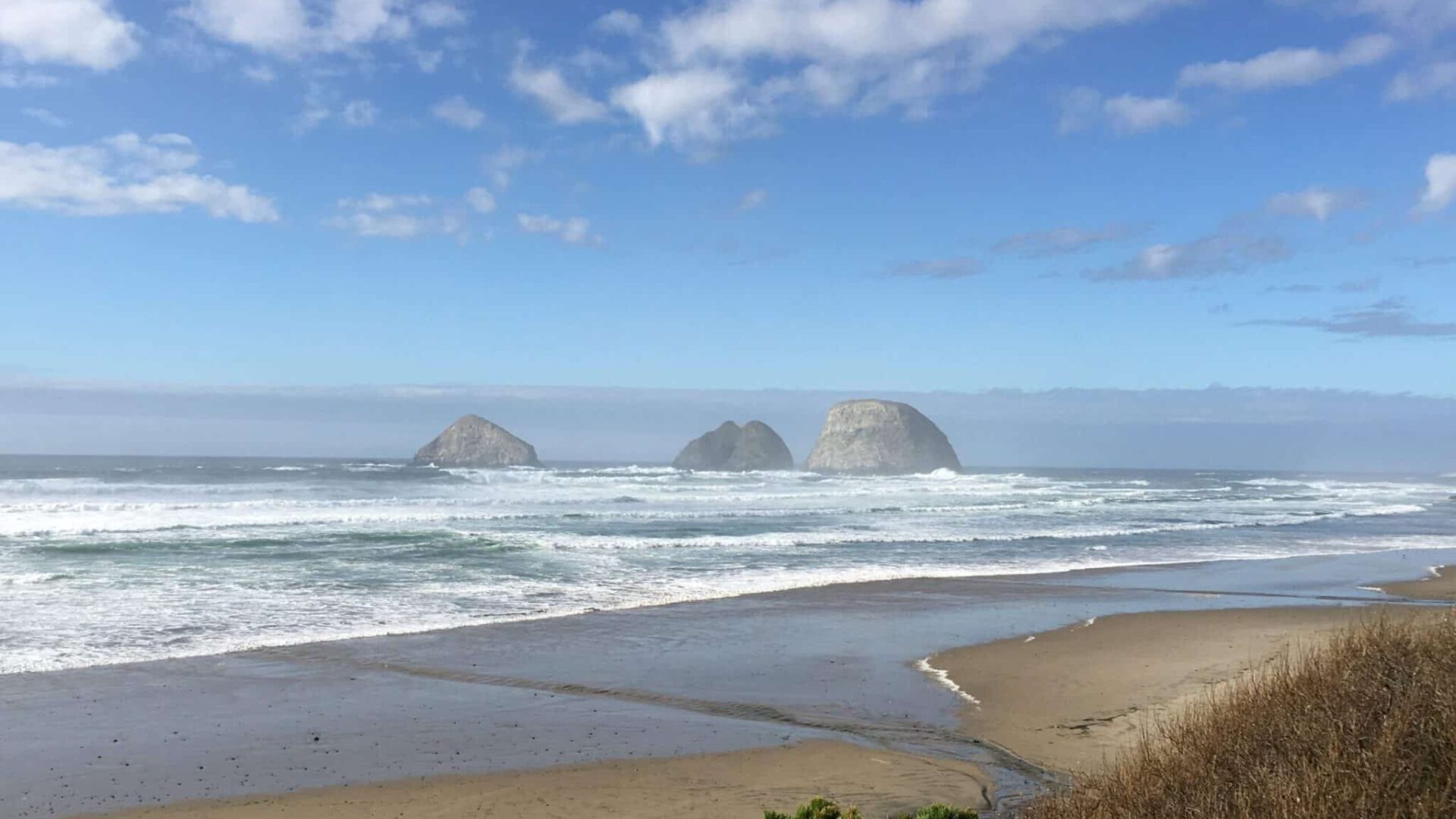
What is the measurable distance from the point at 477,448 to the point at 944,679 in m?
118

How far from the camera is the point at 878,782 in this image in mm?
7480

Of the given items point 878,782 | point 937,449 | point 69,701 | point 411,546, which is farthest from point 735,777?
point 937,449

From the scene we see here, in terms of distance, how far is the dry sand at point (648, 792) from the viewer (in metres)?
6.92

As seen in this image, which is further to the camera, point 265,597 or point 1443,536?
point 1443,536

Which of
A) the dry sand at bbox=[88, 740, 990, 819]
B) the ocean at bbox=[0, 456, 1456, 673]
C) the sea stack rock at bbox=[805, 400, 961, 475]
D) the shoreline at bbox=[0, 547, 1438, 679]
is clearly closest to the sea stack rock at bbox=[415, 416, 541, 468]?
the sea stack rock at bbox=[805, 400, 961, 475]

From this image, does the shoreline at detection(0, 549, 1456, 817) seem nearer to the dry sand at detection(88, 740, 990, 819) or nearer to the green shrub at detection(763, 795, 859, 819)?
the dry sand at detection(88, 740, 990, 819)

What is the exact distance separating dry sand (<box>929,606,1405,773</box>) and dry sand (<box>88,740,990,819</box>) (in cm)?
120

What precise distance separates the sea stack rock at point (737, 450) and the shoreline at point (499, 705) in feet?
350

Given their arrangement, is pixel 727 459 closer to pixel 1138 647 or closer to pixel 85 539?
pixel 85 539

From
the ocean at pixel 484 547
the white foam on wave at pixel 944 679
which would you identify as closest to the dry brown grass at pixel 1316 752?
the white foam on wave at pixel 944 679

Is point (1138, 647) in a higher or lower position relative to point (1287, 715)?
lower

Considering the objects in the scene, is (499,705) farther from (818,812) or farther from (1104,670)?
(1104,670)

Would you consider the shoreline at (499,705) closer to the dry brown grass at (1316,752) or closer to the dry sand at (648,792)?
the dry sand at (648,792)

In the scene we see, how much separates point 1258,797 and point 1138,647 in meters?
10.00
